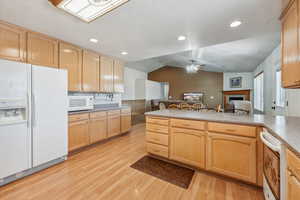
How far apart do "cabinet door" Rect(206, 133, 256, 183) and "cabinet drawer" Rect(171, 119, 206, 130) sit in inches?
7.1

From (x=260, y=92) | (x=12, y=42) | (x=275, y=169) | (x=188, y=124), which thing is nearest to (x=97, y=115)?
(x=12, y=42)

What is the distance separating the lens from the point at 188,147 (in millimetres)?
2145

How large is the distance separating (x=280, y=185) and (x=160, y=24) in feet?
7.80

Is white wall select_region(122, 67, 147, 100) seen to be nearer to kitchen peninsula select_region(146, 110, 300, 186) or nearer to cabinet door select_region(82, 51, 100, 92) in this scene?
cabinet door select_region(82, 51, 100, 92)

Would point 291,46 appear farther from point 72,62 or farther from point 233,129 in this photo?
point 72,62

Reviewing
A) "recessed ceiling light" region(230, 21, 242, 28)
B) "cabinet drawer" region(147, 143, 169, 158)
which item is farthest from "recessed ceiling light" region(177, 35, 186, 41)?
"cabinet drawer" region(147, 143, 169, 158)

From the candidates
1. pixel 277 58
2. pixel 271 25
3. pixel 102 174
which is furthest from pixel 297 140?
pixel 277 58

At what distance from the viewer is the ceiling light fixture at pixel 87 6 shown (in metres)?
1.39

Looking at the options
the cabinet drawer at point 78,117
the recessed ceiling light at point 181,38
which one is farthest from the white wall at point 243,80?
the cabinet drawer at point 78,117

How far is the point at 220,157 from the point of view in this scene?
1.87 m

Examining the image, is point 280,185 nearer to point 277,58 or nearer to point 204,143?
point 204,143

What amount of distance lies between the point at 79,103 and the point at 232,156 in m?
3.08

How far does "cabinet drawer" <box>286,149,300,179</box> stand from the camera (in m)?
0.84

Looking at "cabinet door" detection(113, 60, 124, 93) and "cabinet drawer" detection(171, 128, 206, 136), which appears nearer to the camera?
"cabinet drawer" detection(171, 128, 206, 136)
